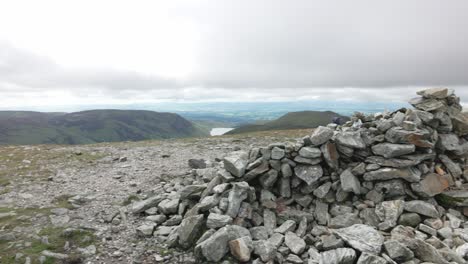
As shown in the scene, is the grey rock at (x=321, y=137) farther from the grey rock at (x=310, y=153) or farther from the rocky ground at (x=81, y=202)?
the rocky ground at (x=81, y=202)

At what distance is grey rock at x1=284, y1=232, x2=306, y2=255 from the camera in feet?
36.5

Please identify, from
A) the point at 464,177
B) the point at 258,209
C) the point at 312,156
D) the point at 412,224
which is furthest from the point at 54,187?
the point at 464,177

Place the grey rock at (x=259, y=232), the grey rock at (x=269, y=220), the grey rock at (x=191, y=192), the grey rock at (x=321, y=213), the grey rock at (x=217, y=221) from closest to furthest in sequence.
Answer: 1. the grey rock at (x=217, y=221)
2. the grey rock at (x=259, y=232)
3. the grey rock at (x=269, y=220)
4. the grey rock at (x=321, y=213)
5. the grey rock at (x=191, y=192)

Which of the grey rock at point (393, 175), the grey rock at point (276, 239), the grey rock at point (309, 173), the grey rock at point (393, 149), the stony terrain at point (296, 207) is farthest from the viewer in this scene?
the grey rock at point (309, 173)

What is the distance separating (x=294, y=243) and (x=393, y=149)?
7302mm

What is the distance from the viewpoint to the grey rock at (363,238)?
10.1 metres

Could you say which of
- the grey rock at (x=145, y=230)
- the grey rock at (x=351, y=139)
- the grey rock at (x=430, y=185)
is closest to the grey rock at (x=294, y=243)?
the grey rock at (x=351, y=139)

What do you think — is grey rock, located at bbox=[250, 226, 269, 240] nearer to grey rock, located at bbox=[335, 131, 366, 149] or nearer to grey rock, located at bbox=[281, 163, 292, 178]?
grey rock, located at bbox=[281, 163, 292, 178]

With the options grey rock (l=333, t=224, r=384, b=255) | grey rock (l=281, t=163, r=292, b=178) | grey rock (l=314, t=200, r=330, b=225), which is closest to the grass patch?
grey rock (l=281, t=163, r=292, b=178)

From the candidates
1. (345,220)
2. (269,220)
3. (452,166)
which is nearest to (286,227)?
(269,220)

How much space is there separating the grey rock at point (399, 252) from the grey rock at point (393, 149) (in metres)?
5.41

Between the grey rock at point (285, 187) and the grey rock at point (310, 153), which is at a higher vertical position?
the grey rock at point (310, 153)

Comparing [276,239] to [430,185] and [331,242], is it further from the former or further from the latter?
[430,185]

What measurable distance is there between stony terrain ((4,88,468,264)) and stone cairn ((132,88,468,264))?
0.05 meters
